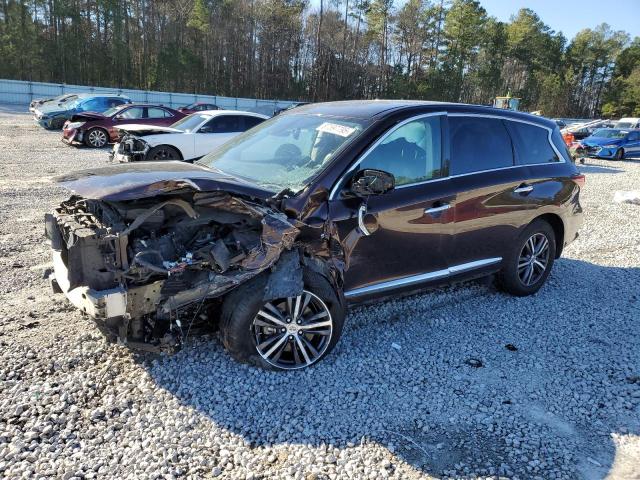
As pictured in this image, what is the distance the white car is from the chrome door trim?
8.33m

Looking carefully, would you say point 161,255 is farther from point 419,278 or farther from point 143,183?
point 419,278

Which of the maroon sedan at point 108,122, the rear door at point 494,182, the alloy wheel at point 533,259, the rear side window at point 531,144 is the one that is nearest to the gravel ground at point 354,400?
the alloy wheel at point 533,259

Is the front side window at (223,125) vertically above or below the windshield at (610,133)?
below

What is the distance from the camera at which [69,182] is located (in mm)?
3434

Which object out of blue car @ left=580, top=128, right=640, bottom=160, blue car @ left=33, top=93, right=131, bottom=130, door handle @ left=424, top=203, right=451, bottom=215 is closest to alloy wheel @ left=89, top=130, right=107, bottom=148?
blue car @ left=33, top=93, right=131, bottom=130

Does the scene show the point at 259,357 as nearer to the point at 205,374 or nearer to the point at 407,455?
the point at 205,374

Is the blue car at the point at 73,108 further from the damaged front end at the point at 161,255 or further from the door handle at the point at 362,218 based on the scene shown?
the door handle at the point at 362,218

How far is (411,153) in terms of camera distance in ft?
13.5

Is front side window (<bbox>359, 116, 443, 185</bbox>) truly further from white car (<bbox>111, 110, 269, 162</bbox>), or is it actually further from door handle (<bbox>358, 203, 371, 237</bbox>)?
white car (<bbox>111, 110, 269, 162</bbox>)

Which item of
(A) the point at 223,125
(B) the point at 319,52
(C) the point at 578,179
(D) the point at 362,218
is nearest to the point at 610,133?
(A) the point at 223,125

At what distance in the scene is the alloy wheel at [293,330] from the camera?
3.42 m

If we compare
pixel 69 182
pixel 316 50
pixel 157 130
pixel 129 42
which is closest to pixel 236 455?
pixel 69 182

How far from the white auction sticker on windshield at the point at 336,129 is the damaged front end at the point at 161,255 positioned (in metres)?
0.96

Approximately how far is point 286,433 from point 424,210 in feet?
6.73
